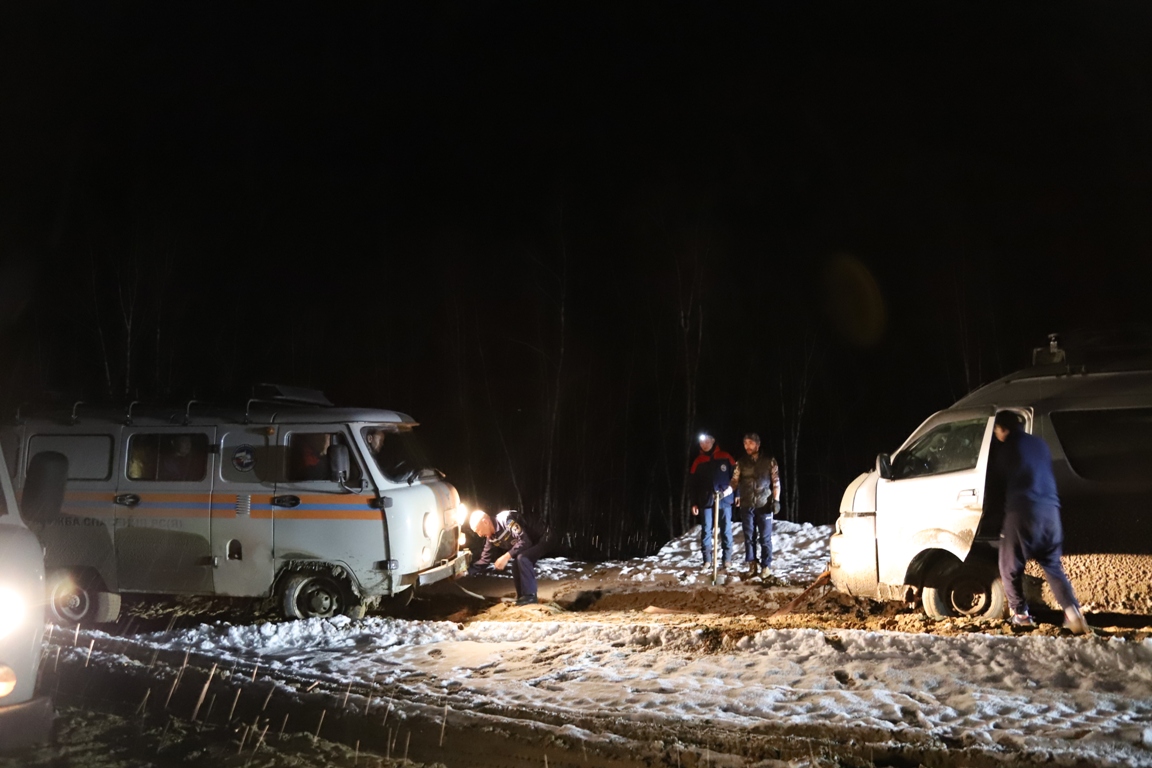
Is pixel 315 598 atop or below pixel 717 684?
atop

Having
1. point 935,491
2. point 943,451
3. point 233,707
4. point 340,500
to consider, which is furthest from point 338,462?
point 943,451

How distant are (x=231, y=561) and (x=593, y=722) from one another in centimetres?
536

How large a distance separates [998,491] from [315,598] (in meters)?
6.79

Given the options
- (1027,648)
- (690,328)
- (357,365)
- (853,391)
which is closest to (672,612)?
(1027,648)

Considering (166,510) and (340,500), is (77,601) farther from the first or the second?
(340,500)

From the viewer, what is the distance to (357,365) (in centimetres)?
3859

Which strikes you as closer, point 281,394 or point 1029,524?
point 1029,524

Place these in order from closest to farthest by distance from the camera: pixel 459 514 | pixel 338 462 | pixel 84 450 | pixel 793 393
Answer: pixel 338 462
pixel 84 450
pixel 459 514
pixel 793 393

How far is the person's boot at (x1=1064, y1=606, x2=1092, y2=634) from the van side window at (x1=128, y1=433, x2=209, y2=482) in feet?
27.1

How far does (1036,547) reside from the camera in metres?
7.05

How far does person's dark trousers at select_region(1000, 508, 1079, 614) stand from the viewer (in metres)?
7.02

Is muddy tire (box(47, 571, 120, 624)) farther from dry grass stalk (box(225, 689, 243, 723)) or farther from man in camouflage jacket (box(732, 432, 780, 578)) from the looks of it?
man in camouflage jacket (box(732, 432, 780, 578))

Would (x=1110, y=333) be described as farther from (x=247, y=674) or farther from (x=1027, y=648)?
(x=247, y=674)

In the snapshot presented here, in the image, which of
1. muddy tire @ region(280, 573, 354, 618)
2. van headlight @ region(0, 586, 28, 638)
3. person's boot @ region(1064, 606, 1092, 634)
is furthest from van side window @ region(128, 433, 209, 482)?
person's boot @ region(1064, 606, 1092, 634)
